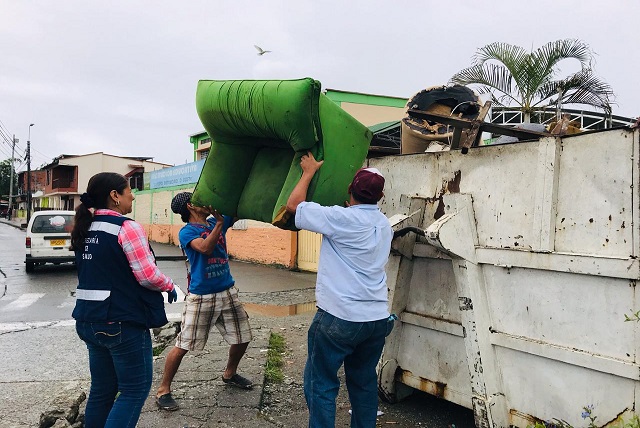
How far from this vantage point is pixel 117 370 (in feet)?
8.77

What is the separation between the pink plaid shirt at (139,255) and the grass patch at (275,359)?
5.89 feet

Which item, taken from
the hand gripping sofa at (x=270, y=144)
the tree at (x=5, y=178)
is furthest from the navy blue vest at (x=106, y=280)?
the tree at (x=5, y=178)

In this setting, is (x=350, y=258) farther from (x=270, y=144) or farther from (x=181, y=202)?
(x=181, y=202)

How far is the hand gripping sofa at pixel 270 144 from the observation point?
2.83 meters

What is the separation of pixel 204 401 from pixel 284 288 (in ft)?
20.3

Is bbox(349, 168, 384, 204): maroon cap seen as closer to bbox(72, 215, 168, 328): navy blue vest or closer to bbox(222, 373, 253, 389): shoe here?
bbox(72, 215, 168, 328): navy blue vest

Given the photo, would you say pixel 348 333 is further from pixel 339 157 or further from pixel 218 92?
pixel 218 92

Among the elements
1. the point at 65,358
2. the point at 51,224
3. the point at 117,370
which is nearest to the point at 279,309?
the point at 65,358

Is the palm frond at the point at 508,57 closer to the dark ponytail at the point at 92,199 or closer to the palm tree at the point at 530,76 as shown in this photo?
the palm tree at the point at 530,76

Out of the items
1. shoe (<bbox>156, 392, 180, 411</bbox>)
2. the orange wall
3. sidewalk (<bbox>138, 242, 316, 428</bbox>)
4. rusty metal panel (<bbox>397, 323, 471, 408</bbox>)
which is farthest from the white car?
rusty metal panel (<bbox>397, 323, 471, 408</bbox>)

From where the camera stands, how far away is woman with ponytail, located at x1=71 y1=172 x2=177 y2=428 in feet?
8.62

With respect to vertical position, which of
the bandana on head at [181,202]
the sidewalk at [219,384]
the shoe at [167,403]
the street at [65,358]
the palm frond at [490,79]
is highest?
the palm frond at [490,79]

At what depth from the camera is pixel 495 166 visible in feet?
9.03

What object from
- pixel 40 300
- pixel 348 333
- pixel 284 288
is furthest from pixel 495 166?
pixel 40 300
